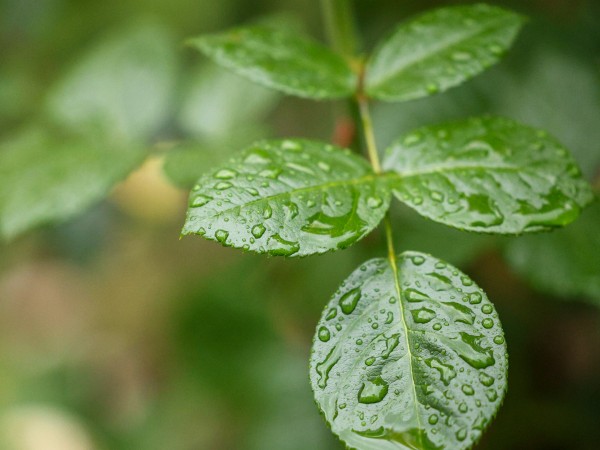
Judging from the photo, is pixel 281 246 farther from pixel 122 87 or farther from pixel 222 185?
pixel 122 87

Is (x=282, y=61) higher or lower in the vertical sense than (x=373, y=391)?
higher

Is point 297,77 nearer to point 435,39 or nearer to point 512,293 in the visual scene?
point 435,39

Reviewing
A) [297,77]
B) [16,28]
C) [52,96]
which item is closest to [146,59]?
[52,96]

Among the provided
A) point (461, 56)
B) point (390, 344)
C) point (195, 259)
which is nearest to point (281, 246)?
point (390, 344)

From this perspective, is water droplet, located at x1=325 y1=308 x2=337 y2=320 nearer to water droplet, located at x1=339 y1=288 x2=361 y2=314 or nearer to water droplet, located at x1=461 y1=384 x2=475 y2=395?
water droplet, located at x1=339 y1=288 x2=361 y2=314

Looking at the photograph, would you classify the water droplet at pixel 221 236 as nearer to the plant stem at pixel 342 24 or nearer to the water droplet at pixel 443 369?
the water droplet at pixel 443 369

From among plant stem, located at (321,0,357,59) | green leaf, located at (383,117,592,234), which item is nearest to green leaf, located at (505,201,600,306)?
green leaf, located at (383,117,592,234)

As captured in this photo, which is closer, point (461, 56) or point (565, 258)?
point (461, 56)
